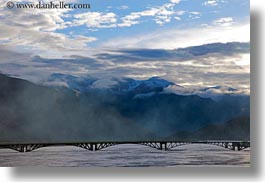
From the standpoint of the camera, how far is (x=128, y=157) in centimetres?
331

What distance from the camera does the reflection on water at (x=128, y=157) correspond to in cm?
327

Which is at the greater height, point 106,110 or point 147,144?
point 106,110

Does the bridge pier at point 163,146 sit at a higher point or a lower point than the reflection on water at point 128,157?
higher

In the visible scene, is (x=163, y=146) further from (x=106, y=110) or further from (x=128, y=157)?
(x=106, y=110)

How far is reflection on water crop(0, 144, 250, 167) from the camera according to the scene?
3270 mm

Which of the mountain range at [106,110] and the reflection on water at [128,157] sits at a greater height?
the mountain range at [106,110]

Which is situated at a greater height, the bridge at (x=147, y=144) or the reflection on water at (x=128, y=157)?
the bridge at (x=147, y=144)

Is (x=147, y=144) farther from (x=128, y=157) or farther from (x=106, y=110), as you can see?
(x=106, y=110)

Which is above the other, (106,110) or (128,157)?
(106,110)

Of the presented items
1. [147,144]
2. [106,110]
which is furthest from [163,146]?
[106,110]

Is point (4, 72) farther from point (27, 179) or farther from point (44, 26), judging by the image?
point (27, 179)

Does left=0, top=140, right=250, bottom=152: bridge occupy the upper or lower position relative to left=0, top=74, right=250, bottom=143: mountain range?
lower

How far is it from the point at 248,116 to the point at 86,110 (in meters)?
0.89

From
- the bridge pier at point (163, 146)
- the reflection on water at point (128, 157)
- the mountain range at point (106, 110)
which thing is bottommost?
the reflection on water at point (128, 157)
